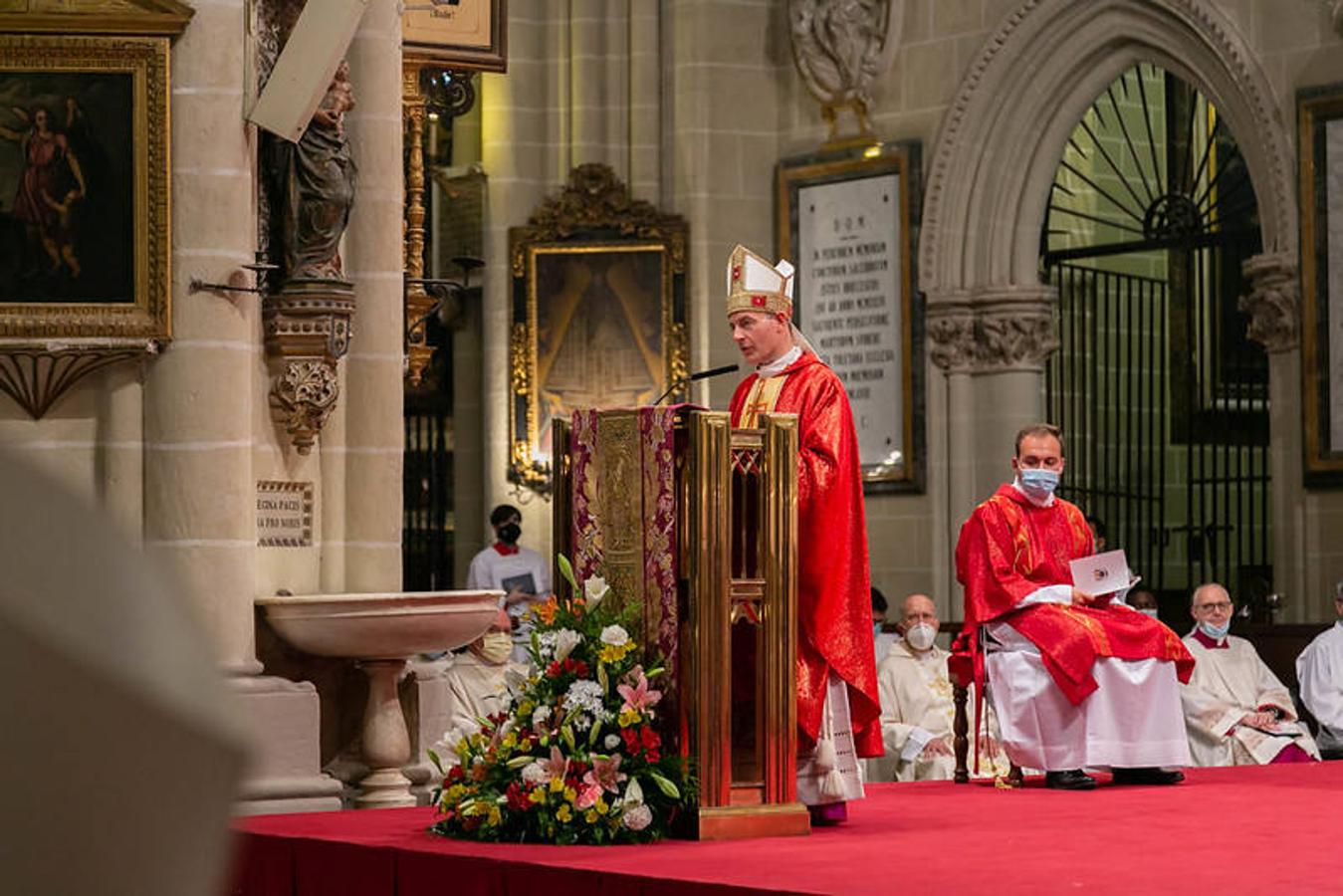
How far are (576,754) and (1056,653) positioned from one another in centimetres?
309

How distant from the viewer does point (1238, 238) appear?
1490 cm

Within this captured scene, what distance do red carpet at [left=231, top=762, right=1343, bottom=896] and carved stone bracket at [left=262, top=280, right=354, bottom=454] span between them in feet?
5.37

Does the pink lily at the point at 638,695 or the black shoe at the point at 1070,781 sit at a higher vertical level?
the pink lily at the point at 638,695

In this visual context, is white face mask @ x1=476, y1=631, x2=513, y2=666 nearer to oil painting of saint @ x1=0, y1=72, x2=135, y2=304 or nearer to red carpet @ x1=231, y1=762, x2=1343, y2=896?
red carpet @ x1=231, y1=762, x2=1343, y2=896

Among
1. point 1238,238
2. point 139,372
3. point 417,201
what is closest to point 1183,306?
point 1238,238

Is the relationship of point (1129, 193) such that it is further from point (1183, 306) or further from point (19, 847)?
point (19, 847)

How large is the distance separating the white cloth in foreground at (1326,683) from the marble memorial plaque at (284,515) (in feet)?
19.1

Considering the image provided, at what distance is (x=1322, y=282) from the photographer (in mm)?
13516

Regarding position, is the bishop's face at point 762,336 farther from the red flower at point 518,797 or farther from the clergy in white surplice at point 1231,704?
the clergy in white surplice at point 1231,704

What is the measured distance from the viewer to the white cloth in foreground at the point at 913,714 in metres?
11.1

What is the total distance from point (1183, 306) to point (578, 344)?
5252mm

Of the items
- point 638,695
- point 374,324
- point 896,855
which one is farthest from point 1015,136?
point 896,855

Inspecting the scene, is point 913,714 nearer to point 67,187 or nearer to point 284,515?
point 284,515

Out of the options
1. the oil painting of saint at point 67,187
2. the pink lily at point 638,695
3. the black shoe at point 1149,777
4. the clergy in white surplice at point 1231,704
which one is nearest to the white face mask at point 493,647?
the black shoe at point 1149,777
